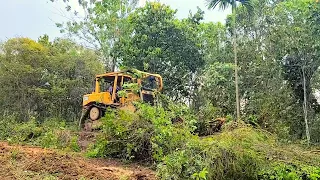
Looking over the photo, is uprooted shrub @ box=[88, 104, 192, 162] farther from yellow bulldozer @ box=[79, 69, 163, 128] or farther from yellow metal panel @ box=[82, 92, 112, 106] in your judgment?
yellow metal panel @ box=[82, 92, 112, 106]

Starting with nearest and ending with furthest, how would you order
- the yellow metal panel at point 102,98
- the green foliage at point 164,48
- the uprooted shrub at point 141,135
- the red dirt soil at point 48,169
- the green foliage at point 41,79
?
the red dirt soil at point 48,169 → the uprooted shrub at point 141,135 → the yellow metal panel at point 102,98 → the green foliage at point 164,48 → the green foliage at point 41,79

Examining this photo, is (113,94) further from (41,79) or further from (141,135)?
(41,79)

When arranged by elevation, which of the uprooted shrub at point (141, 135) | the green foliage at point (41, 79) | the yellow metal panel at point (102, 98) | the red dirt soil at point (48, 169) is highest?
the green foliage at point (41, 79)

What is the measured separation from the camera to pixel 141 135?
759 centimetres

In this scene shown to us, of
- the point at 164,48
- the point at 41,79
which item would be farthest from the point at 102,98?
the point at 41,79

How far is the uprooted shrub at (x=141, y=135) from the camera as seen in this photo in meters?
7.14

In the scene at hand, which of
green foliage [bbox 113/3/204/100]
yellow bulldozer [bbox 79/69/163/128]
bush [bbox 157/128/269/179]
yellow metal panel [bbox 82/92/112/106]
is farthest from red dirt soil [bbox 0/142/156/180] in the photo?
green foliage [bbox 113/3/204/100]

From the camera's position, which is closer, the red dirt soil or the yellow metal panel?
the red dirt soil

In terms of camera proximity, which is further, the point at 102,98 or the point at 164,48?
the point at 164,48

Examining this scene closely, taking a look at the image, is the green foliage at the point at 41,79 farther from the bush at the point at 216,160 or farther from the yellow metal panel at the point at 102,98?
the bush at the point at 216,160

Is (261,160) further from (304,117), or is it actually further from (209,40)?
(209,40)

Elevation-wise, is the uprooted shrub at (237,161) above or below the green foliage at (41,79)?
below

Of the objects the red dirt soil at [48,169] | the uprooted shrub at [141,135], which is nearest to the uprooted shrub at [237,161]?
the red dirt soil at [48,169]

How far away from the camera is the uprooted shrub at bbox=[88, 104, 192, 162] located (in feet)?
23.4
